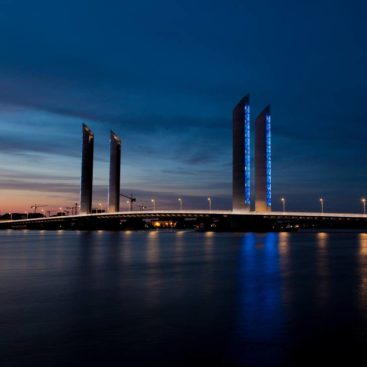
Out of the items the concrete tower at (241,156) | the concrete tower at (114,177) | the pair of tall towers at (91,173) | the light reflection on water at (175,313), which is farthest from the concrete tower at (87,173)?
the light reflection on water at (175,313)

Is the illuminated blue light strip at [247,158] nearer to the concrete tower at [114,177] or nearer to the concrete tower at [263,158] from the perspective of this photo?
the concrete tower at [263,158]

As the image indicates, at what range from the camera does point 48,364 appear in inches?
305

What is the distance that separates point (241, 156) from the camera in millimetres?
81125

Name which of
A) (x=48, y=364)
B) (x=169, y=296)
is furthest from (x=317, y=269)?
(x=48, y=364)

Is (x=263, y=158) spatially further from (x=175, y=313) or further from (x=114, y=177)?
(x=175, y=313)

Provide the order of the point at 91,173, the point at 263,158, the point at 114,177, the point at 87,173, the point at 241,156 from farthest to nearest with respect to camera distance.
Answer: the point at 91,173 → the point at 87,173 → the point at 114,177 → the point at 263,158 → the point at 241,156

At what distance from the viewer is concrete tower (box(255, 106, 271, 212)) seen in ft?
275

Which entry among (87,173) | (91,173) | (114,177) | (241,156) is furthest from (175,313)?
(91,173)

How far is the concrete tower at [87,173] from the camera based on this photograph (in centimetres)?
10525

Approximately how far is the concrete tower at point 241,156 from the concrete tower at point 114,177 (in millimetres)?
30330

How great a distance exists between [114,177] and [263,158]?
32485mm

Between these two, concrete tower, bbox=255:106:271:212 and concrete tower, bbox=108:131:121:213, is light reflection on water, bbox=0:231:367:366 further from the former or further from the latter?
concrete tower, bbox=108:131:121:213

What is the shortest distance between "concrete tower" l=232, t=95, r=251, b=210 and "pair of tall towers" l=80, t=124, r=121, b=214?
99.5 ft

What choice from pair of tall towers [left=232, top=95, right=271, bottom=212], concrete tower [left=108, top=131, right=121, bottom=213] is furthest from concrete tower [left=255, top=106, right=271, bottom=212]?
concrete tower [left=108, top=131, right=121, bottom=213]
